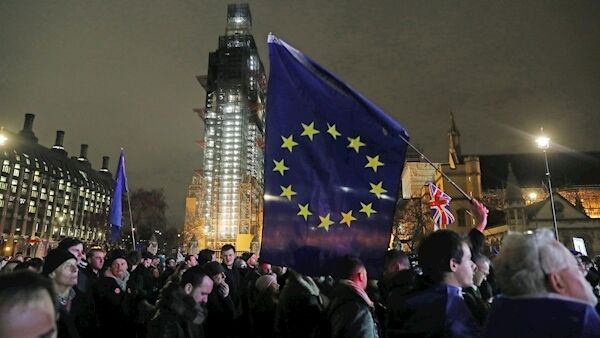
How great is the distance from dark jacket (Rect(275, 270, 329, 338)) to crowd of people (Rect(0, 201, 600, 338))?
0.01 meters

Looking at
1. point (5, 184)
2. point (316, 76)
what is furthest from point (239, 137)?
point (316, 76)

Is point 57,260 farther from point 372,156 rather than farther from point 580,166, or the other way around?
point 580,166

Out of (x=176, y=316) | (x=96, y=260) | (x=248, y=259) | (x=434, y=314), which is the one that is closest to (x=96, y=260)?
(x=96, y=260)

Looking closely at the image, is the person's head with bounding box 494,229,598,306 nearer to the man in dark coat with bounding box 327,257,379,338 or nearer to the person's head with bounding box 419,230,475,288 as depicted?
the person's head with bounding box 419,230,475,288

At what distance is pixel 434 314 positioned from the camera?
288cm

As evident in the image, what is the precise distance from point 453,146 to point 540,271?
262 feet

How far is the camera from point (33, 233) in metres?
99.0

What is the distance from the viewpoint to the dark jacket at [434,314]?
9.23 feet

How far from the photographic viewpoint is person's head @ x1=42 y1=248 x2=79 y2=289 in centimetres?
448

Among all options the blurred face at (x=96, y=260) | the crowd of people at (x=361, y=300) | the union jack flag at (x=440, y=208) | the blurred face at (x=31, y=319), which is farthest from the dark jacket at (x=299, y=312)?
the union jack flag at (x=440, y=208)

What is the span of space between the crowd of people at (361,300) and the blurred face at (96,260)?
20 millimetres

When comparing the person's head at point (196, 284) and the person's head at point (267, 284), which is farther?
the person's head at point (267, 284)

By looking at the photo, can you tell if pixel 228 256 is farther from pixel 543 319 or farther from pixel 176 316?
pixel 543 319

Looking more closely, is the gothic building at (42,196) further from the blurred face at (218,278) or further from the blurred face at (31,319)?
the blurred face at (31,319)
